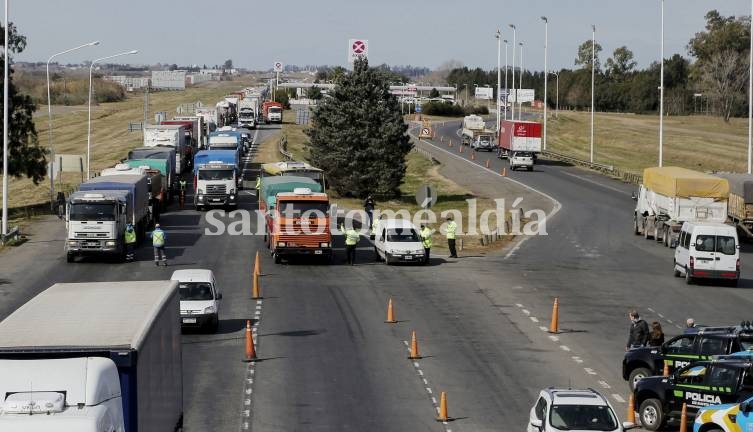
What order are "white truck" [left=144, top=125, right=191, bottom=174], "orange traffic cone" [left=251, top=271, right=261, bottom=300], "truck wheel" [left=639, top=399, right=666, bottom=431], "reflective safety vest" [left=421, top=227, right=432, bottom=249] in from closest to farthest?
"truck wheel" [left=639, top=399, right=666, bottom=431]
"orange traffic cone" [left=251, top=271, right=261, bottom=300]
"reflective safety vest" [left=421, top=227, right=432, bottom=249]
"white truck" [left=144, top=125, right=191, bottom=174]

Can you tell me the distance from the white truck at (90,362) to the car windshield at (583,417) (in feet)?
19.7

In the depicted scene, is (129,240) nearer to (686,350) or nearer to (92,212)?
(92,212)

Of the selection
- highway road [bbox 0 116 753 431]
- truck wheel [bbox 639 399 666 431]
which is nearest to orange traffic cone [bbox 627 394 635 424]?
truck wheel [bbox 639 399 666 431]

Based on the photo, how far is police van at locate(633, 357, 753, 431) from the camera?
2030 cm

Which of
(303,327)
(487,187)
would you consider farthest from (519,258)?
(487,187)

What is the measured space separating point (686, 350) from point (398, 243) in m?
21.7

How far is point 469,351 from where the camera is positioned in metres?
28.8

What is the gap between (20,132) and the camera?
64.4 metres

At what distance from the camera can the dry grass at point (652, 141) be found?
112938mm

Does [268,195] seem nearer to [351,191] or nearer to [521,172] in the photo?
[351,191]

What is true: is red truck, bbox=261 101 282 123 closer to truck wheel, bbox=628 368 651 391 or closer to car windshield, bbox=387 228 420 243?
car windshield, bbox=387 228 420 243

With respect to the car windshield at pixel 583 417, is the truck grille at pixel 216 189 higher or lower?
higher

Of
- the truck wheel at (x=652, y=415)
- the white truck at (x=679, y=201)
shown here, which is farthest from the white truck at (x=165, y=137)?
the truck wheel at (x=652, y=415)

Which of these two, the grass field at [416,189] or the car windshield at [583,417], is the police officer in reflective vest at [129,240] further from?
the car windshield at [583,417]
